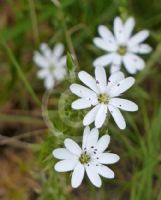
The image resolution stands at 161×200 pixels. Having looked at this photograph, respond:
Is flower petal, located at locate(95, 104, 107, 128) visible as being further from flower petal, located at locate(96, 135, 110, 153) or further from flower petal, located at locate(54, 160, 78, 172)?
flower petal, located at locate(54, 160, 78, 172)

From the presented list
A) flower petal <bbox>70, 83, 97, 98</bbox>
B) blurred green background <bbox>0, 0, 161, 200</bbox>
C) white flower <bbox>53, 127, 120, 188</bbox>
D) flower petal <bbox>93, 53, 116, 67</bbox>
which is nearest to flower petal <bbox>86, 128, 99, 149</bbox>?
white flower <bbox>53, 127, 120, 188</bbox>

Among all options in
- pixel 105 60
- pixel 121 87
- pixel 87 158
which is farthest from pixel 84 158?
pixel 105 60

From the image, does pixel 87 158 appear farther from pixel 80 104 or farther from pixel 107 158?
pixel 80 104

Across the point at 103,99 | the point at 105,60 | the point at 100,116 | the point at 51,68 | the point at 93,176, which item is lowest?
the point at 93,176

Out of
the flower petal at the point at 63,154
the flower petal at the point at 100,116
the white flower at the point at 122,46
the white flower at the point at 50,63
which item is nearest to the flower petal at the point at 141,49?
the white flower at the point at 122,46

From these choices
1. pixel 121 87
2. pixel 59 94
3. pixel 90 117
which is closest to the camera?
pixel 90 117

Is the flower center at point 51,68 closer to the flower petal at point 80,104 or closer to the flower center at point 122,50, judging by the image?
the flower center at point 122,50
